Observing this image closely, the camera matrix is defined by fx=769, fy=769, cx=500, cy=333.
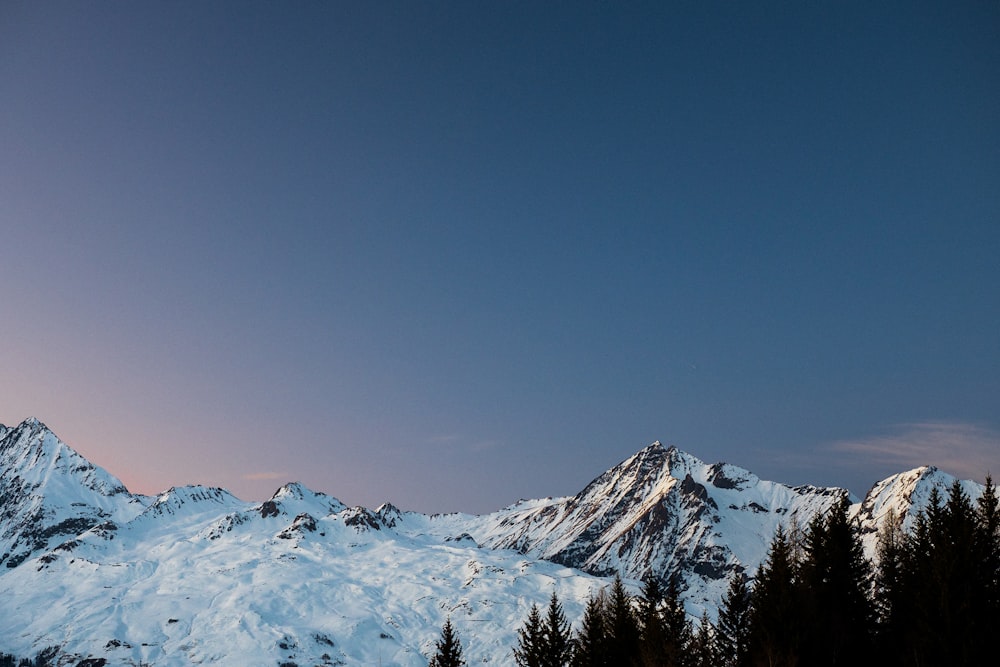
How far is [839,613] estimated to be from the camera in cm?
4762

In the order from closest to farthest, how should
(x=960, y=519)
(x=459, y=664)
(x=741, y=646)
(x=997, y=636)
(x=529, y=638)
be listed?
(x=997, y=636) < (x=960, y=519) < (x=741, y=646) < (x=529, y=638) < (x=459, y=664)

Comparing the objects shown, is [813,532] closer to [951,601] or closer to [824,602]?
[824,602]

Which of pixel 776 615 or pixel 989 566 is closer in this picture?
pixel 989 566

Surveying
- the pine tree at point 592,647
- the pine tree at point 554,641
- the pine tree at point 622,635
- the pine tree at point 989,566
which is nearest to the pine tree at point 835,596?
the pine tree at point 989,566

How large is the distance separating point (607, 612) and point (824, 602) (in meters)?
18.8

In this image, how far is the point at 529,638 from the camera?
5734cm

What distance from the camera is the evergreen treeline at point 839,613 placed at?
39125 mm

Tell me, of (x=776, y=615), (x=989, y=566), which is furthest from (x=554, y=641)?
(x=989, y=566)

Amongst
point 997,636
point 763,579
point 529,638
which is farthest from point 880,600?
point 529,638

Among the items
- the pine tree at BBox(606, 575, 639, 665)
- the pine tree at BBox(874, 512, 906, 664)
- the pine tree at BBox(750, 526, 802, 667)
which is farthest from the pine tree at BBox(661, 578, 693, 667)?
the pine tree at BBox(874, 512, 906, 664)

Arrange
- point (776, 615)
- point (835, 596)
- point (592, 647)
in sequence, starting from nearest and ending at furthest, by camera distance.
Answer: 1. point (776, 615)
2. point (835, 596)
3. point (592, 647)

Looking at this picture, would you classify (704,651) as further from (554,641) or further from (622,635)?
(554,641)

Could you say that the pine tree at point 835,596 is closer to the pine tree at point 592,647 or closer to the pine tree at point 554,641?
the pine tree at point 592,647

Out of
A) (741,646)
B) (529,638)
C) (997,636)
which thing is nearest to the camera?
(997,636)
